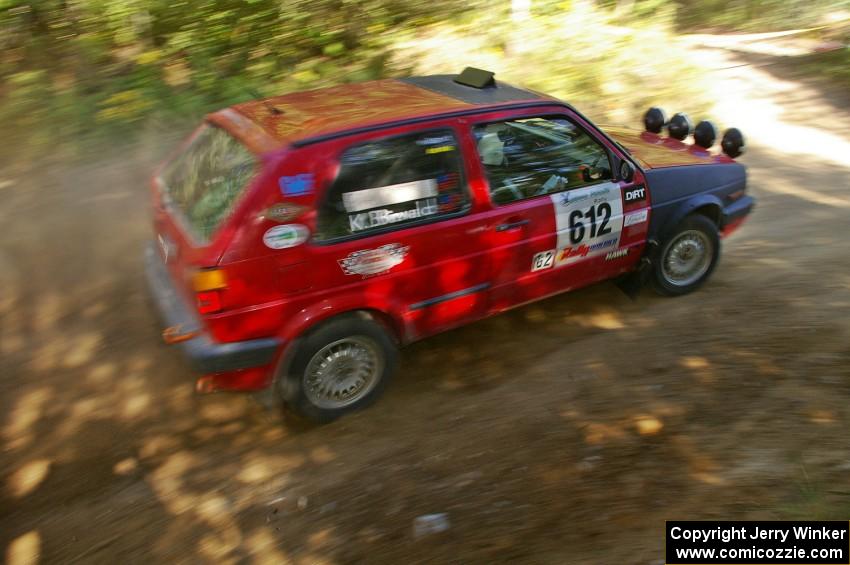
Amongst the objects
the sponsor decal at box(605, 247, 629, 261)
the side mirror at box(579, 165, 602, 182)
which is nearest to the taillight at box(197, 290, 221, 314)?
the side mirror at box(579, 165, 602, 182)

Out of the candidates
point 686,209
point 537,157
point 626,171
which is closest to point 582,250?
point 626,171

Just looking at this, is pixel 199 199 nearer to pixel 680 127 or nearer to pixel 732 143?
pixel 680 127

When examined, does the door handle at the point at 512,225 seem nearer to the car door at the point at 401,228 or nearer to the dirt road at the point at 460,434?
the car door at the point at 401,228

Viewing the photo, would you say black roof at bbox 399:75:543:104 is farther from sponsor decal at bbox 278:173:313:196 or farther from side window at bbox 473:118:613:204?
sponsor decal at bbox 278:173:313:196

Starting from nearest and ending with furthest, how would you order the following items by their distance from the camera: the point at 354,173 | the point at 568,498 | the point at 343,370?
the point at 568,498
the point at 354,173
the point at 343,370

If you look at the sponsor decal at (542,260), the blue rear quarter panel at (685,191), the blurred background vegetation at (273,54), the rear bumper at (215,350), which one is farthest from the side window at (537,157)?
the blurred background vegetation at (273,54)

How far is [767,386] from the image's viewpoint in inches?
156


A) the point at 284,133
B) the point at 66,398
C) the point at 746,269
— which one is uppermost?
the point at 284,133

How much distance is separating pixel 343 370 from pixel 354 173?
1146 millimetres

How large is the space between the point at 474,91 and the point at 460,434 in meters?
2.15

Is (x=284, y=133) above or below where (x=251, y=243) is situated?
above

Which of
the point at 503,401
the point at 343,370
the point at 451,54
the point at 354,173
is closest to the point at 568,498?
the point at 503,401

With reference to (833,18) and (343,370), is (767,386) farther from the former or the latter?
(833,18)

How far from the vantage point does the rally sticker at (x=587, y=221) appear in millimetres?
4203
